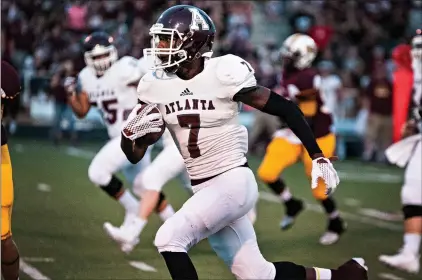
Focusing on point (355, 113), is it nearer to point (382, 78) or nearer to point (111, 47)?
point (382, 78)

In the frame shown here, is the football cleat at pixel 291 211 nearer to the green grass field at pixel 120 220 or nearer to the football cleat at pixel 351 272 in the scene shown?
the green grass field at pixel 120 220

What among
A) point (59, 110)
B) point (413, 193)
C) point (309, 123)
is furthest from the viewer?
point (59, 110)

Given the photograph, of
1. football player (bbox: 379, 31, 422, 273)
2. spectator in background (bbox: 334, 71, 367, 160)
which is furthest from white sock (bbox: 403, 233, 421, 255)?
spectator in background (bbox: 334, 71, 367, 160)

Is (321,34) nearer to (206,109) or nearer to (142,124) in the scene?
(206,109)

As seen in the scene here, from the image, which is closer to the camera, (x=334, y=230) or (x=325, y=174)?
(x=325, y=174)

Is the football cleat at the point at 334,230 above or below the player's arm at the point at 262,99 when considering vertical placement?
below

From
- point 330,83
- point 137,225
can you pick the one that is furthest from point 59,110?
point 137,225

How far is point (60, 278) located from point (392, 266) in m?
2.34

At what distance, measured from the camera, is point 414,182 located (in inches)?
263

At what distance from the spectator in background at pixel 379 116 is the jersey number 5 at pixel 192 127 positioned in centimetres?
1161

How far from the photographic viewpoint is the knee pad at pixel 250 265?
439cm

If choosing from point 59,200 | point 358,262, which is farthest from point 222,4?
point 358,262

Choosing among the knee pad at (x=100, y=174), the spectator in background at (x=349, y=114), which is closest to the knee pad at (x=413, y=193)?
the knee pad at (x=100, y=174)

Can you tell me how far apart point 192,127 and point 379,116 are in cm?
1166
